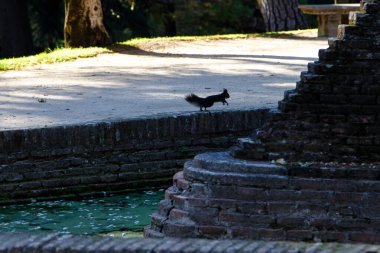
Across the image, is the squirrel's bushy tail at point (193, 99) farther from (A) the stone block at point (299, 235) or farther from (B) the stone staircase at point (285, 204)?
(A) the stone block at point (299, 235)

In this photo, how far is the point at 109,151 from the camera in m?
11.5

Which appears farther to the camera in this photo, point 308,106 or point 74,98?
point 74,98

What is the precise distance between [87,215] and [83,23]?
33.5ft

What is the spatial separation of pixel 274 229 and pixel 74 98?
22.9 feet

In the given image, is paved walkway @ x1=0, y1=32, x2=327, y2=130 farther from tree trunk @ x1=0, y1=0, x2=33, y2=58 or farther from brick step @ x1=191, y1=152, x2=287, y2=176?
tree trunk @ x1=0, y1=0, x2=33, y2=58

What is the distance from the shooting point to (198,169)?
7.94 meters

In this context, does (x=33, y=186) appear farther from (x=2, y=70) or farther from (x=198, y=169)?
(x=2, y=70)

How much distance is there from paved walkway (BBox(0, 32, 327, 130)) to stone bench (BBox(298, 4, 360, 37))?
339 mm

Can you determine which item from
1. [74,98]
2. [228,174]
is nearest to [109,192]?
[74,98]

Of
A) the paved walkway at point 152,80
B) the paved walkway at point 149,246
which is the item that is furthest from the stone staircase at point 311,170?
the paved walkway at point 152,80

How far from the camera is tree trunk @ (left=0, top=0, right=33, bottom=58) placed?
26.0 metres

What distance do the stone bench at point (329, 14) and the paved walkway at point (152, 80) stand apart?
0.34 m

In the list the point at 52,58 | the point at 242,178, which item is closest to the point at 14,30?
the point at 52,58

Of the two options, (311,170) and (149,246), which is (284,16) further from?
(149,246)
